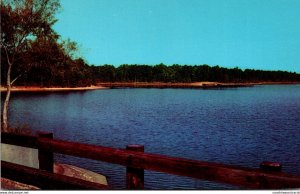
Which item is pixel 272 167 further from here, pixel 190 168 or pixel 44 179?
pixel 44 179

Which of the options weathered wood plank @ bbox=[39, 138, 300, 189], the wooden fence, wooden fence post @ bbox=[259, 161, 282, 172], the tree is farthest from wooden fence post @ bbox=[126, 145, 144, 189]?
the tree

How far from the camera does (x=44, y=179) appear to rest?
587 centimetres

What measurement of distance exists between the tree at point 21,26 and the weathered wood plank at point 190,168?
18518mm

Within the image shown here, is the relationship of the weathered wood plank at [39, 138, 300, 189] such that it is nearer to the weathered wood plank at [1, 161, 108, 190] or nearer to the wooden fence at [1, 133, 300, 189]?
the wooden fence at [1, 133, 300, 189]

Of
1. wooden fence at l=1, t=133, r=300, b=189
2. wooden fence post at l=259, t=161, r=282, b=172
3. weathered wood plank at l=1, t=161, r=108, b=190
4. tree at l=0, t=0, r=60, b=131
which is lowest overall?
weathered wood plank at l=1, t=161, r=108, b=190

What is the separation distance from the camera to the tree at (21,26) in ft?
75.2

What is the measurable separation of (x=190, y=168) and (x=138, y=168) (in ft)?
2.72

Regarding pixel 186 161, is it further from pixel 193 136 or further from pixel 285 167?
pixel 193 136

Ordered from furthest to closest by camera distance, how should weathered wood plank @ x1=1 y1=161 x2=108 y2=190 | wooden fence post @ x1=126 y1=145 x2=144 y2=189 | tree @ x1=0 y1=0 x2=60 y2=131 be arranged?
tree @ x1=0 y1=0 x2=60 y2=131
weathered wood plank @ x1=1 y1=161 x2=108 y2=190
wooden fence post @ x1=126 y1=145 x2=144 y2=189

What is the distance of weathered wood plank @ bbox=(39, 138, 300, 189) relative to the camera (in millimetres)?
4043

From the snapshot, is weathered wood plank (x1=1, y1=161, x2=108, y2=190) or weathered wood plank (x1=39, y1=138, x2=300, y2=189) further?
weathered wood plank (x1=1, y1=161, x2=108, y2=190)

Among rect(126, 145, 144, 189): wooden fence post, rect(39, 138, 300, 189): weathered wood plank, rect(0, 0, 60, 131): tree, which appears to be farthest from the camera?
rect(0, 0, 60, 131): tree

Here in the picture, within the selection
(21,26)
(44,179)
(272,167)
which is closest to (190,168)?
(272,167)

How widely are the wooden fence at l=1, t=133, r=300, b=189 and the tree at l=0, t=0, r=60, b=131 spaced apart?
17.4 m
